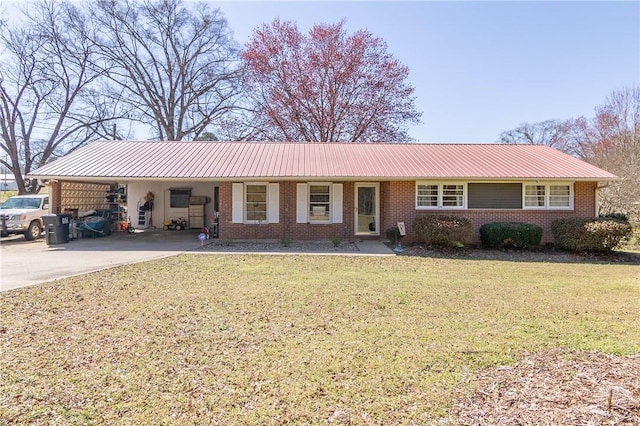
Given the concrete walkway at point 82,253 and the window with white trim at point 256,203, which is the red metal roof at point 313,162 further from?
the concrete walkway at point 82,253

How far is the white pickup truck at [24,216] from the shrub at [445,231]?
49.0ft

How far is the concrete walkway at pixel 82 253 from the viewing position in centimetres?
760

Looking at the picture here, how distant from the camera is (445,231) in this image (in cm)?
1108

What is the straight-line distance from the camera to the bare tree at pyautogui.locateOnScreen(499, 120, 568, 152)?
3462cm

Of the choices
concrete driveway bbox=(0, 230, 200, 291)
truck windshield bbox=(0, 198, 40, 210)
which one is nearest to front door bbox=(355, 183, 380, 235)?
concrete driveway bbox=(0, 230, 200, 291)

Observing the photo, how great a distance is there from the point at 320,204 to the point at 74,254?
27.2ft

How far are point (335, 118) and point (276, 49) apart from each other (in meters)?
6.70

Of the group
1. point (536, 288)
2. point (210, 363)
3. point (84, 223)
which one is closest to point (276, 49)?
point (84, 223)

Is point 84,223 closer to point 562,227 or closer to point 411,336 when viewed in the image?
point 411,336

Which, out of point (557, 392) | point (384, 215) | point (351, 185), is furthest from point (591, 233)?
point (557, 392)

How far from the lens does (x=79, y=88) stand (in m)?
25.2

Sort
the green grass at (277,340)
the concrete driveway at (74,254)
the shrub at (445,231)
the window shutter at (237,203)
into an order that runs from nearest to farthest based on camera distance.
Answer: the green grass at (277,340) < the concrete driveway at (74,254) < the shrub at (445,231) < the window shutter at (237,203)

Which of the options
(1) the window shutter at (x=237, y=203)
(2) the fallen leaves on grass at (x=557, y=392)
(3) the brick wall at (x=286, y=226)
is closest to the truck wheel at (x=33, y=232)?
(3) the brick wall at (x=286, y=226)

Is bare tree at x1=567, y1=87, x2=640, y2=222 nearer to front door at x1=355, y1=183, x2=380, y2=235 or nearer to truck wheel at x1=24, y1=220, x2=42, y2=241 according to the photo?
front door at x1=355, y1=183, x2=380, y2=235
